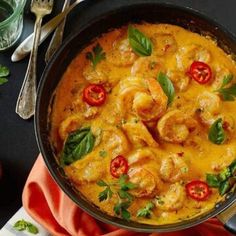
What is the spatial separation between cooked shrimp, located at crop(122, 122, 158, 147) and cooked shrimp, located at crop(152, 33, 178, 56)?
473 millimetres

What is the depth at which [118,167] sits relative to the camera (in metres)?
4.01

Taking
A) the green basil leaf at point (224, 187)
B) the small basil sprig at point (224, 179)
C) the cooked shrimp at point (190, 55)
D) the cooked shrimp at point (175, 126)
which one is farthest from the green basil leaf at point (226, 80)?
the green basil leaf at point (224, 187)

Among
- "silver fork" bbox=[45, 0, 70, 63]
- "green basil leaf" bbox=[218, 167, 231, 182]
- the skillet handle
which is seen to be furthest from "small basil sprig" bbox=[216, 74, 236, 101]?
"silver fork" bbox=[45, 0, 70, 63]

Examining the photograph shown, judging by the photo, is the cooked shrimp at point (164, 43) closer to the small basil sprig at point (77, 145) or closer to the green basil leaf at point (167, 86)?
the green basil leaf at point (167, 86)

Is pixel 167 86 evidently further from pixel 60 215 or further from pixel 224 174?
pixel 60 215

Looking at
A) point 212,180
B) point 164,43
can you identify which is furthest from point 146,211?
point 164,43

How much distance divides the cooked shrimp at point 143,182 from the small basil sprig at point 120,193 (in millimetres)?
28

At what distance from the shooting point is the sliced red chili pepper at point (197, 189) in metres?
4.02

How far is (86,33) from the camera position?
167 inches

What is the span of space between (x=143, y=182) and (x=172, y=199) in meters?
0.18

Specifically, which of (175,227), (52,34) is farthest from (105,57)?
(175,227)

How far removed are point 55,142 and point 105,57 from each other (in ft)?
1.86

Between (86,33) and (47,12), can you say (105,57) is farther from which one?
(47,12)

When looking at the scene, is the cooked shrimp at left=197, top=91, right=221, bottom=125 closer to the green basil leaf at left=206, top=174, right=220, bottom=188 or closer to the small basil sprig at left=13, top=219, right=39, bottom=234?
the green basil leaf at left=206, top=174, right=220, bottom=188
